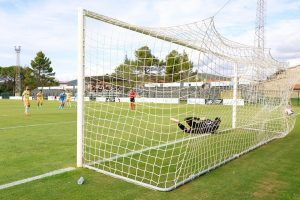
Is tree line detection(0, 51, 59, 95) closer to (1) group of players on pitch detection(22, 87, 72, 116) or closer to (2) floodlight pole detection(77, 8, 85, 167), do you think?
(1) group of players on pitch detection(22, 87, 72, 116)

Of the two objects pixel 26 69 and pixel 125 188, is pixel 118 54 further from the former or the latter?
pixel 26 69

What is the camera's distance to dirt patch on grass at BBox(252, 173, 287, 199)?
4324 mm

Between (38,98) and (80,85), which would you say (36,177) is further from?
(38,98)

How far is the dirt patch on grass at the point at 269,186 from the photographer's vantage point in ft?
14.2

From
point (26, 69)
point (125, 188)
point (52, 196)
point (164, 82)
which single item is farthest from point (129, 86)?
point (26, 69)

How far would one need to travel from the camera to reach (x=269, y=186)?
15.4ft

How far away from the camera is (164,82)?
6012mm

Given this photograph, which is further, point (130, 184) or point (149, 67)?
point (149, 67)

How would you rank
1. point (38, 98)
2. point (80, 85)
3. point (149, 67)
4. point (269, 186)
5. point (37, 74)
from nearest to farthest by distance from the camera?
point (269, 186)
point (80, 85)
point (149, 67)
point (38, 98)
point (37, 74)

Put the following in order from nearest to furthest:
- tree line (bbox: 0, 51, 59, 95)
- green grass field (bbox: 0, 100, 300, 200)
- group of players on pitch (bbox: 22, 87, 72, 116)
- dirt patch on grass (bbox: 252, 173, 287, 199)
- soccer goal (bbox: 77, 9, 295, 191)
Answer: green grass field (bbox: 0, 100, 300, 200) → dirt patch on grass (bbox: 252, 173, 287, 199) → soccer goal (bbox: 77, 9, 295, 191) → group of players on pitch (bbox: 22, 87, 72, 116) → tree line (bbox: 0, 51, 59, 95)

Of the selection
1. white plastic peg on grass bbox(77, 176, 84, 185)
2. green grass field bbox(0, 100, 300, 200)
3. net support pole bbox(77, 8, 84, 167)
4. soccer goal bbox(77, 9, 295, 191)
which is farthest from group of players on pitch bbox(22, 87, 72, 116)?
white plastic peg on grass bbox(77, 176, 84, 185)

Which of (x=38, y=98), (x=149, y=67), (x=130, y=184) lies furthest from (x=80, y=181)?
(x=38, y=98)

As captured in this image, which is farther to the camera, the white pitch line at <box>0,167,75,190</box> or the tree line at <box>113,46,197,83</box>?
the tree line at <box>113,46,197,83</box>

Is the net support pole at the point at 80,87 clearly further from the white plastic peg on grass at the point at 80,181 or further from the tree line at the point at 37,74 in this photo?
the tree line at the point at 37,74
